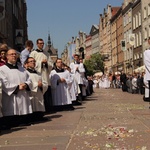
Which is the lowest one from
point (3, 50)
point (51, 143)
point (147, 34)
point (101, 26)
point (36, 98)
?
point (51, 143)

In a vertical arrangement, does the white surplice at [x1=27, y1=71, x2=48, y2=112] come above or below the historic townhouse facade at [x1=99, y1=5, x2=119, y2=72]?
below

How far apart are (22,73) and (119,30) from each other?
87932mm

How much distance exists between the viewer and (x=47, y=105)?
1338cm

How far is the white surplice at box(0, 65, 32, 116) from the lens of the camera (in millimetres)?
9375

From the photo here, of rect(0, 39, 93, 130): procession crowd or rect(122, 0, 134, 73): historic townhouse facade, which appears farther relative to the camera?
rect(122, 0, 134, 73): historic townhouse facade

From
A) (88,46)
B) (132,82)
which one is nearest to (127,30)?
(132,82)

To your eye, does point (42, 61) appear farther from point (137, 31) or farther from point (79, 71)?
point (137, 31)

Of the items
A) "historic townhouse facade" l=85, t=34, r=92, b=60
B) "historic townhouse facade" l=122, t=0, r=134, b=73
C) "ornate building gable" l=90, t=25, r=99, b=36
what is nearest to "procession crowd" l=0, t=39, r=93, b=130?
"historic townhouse facade" l=122, t=0, r=134, b=73

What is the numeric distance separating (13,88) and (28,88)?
511 mm

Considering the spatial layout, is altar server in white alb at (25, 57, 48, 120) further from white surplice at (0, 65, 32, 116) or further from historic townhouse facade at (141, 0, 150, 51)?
historic townhouse facade at (141, 0, 150, 51)

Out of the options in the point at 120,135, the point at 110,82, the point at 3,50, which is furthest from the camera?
the point at 110,82

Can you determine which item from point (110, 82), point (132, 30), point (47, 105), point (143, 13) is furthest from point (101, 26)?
point (47, 105)

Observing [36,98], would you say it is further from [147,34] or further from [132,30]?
[132,30]

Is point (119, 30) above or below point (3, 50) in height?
above
